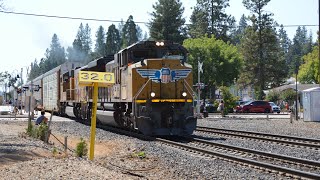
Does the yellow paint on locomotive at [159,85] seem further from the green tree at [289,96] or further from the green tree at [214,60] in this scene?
the green tree at [289,96]

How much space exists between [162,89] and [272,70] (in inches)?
2335

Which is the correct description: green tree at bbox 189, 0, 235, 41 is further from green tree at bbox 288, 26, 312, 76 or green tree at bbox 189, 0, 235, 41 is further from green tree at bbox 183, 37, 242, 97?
green tree at bbox 288, 26, 312, 76

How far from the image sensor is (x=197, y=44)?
62.1m

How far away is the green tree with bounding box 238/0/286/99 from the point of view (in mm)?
72000

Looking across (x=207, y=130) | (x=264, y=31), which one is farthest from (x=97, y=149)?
(x=264, y=31)

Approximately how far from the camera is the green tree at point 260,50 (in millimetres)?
72000

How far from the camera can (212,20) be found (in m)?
75.8

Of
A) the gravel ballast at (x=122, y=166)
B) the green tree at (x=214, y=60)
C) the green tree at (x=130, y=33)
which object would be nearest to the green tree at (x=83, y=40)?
the green tree at (x=130, y=33)

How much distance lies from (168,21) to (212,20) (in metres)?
7.60

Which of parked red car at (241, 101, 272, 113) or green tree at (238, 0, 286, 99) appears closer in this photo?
parked red car at (241, 101, 272, 113)

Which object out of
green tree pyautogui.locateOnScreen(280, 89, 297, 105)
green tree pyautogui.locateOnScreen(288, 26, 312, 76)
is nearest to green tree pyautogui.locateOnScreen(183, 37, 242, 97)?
green tree pyautogui.locateOnScreen(280, 89, 297, 105)

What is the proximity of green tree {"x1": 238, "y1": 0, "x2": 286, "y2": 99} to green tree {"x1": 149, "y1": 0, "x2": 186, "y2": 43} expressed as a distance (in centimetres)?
1054

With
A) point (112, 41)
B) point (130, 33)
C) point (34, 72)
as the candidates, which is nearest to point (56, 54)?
point (34, 72)

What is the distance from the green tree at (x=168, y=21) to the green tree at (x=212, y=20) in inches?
123
